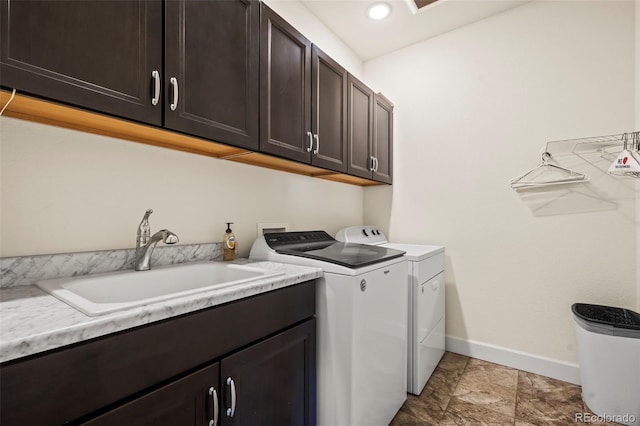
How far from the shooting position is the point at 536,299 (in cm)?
212

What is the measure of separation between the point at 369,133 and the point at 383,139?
11.0 inches

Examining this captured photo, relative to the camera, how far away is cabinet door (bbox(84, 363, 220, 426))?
69cm

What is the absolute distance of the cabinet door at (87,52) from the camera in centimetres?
73

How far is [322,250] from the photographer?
1.68 m

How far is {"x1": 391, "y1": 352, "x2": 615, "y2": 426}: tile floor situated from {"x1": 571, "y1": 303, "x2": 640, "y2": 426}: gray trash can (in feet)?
0.40

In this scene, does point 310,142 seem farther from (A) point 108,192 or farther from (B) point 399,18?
(B) point 399,18

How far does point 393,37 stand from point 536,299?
7.90 ft

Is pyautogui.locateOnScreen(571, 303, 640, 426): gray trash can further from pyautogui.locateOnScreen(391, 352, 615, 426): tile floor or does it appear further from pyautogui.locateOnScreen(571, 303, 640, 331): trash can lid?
pyautogui.locateOnScreen(391, 352, 615, 426): tile floor

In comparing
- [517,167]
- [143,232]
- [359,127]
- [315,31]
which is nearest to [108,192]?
[143,232]

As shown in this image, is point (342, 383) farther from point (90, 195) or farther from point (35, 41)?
point (35, 41)

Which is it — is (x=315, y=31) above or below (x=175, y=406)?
above

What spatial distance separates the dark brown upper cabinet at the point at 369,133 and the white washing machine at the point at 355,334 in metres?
0.86

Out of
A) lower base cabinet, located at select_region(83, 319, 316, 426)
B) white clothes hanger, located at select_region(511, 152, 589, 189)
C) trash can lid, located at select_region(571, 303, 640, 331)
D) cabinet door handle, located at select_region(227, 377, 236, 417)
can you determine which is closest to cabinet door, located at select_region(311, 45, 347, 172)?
lower base cabinet, located at select_region(83, 319, 316, 426)

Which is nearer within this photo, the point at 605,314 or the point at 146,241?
the point at 146,241
